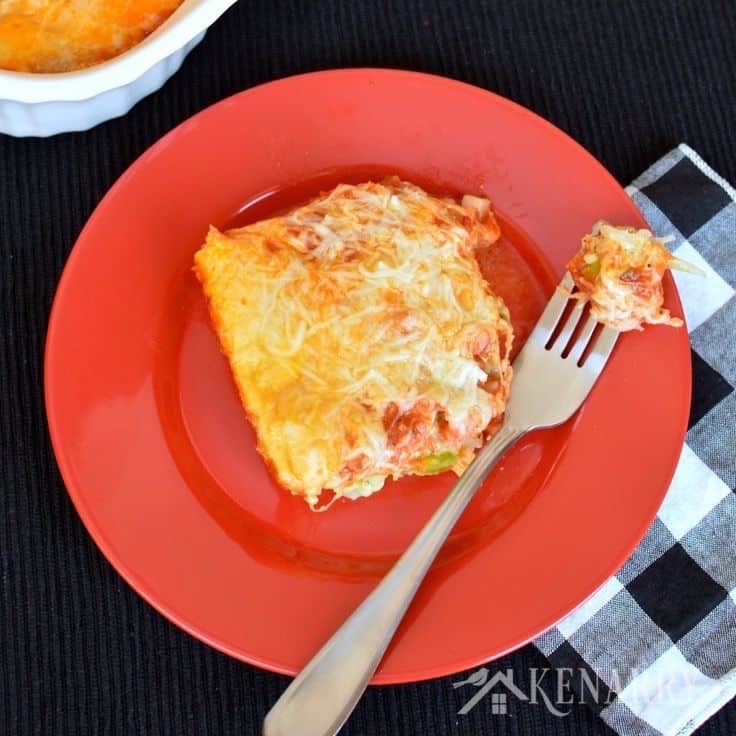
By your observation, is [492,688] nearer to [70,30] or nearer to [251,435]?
[251,435]

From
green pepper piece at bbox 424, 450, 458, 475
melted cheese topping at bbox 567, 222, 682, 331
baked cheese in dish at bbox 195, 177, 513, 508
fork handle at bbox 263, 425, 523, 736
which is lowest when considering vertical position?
fork handle at bbox 263, 425, 523, 736

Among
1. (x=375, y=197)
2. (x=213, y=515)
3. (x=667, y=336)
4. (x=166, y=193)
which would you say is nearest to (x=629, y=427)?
(x=667, y=336)

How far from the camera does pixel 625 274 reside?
1743mm

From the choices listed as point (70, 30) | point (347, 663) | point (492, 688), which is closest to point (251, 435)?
point (347, 663)

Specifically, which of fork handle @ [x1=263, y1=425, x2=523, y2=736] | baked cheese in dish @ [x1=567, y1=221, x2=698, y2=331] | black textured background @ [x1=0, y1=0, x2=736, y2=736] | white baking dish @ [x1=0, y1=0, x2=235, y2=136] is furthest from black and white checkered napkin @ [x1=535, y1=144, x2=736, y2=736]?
white baking dish @ [x1=0, y1=0, x2=235, y2=136]

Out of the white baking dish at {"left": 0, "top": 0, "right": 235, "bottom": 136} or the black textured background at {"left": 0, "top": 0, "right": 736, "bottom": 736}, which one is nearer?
the white baking dish at {"left": 0, "top": 0, "right": 235, "bottom": 136}

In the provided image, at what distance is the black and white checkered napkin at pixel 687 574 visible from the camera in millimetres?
1812

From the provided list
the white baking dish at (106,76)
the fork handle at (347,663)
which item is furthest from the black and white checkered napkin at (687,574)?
the white baking dish at (106,76)

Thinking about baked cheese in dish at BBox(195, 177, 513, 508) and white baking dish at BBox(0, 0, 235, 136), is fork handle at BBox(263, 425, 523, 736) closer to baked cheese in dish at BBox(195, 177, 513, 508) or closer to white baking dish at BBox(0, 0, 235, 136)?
baked cheese in dish at BBox(195, 177, 513, 508)

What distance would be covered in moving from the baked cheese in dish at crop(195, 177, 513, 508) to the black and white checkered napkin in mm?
400

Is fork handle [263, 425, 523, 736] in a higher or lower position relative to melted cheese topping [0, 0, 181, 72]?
lower

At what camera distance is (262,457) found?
5.77ft

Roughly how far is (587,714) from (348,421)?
71 centimetres

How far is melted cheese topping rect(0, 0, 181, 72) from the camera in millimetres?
1732
